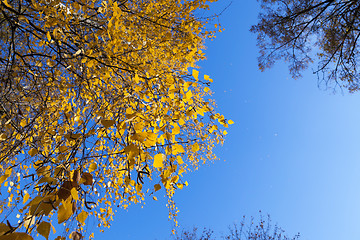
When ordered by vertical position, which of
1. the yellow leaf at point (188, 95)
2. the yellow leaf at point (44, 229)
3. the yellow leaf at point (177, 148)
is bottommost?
the yellow leaf at point (44, 229)

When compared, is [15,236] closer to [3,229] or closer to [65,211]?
[3,229]

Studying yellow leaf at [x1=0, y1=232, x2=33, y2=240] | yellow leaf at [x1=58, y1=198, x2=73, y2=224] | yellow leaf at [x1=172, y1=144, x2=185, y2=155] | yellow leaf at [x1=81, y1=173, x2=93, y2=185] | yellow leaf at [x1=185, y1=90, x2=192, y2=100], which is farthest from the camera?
A: yellow leaf at [x1=185, y1=90, x2=192, y2=100]

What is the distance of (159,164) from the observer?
1.17 m

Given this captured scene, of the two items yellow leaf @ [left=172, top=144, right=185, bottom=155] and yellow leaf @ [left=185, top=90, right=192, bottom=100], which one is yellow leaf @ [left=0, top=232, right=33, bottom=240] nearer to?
yellow leaf @ [left=172, top=144, right=185, bottom=155]

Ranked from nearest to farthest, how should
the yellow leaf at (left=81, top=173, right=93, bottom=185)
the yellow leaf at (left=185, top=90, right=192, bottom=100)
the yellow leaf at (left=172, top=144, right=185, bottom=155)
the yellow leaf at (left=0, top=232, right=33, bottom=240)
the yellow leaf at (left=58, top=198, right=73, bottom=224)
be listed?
the yellow leaf at (left=0, top=232, right=33, bottom=240)
the yellow leaf at (left=58, top=198, right=73, bottom=224)
the yellow leaf at (left=81, top=173, right=93, bottom=185)
the yellow leaf at (left=172, top=144, right=185, bottom=155)
the yellow leaf at (left=185, top=90, right=192, bottom=100)

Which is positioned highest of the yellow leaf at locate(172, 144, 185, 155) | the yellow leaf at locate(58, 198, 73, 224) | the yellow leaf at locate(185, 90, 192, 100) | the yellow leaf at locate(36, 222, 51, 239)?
the yellow leaf at locate(185, 90, 192, 100)

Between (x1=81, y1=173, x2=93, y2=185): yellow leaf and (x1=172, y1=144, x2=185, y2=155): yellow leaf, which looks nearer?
(x1=81, y1=173, x2=93, y2=185): yellow leaf

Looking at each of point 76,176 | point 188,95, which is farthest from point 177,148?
point 76,176

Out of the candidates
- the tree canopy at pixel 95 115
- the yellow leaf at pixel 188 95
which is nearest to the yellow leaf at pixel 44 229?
the tree canopy at pixel 95 115

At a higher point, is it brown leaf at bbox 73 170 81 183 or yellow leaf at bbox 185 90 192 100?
yellow leaf at bbox 185 90 192 100

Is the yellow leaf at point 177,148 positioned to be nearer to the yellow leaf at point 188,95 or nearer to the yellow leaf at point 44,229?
the yellow leaf at point 188,95

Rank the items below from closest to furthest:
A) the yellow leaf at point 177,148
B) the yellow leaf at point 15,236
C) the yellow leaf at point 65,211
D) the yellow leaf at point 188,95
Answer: the yellow leaf at point 15,236 < the yellow leaf at point 65,211 < the yellow leaf at point 177,148 < the yellow leaf at point 188,95

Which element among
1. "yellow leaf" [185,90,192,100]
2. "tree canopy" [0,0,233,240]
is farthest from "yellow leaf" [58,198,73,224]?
Result: "yellow leaf" [185,90,192,100]

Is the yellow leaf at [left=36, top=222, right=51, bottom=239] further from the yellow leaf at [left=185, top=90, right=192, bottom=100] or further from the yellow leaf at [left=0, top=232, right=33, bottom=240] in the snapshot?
the yellow leaf at [left=185, top=90, right=192, bottom=100]
